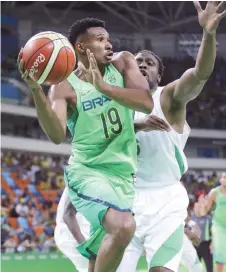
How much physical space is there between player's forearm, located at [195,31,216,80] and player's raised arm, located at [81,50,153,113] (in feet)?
1.35

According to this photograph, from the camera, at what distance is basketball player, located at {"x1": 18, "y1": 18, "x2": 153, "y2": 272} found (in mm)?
4273

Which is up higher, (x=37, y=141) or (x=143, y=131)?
(x=143, y=131)

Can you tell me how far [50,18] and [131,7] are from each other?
3.76 m

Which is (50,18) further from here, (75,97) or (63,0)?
(75,97)

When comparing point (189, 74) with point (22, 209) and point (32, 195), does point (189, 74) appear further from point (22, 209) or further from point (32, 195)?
point (32, 195)

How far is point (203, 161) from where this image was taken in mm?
29375

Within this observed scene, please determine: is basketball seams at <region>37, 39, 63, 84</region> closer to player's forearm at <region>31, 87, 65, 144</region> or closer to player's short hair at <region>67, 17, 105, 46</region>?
player's forearm at <region>31, 87, 65, 144</region>

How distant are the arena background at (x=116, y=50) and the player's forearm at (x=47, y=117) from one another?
1763 cm

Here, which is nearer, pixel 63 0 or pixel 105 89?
pixel 105 89

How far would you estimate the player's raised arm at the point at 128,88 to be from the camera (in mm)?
4281

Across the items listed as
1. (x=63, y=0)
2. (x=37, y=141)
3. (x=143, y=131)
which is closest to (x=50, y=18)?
(x=63, y=0)

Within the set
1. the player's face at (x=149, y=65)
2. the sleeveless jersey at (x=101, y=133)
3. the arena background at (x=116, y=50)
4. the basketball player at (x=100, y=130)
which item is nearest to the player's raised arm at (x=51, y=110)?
the basketball player at (x=100, y=130)

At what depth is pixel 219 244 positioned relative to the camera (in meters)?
9.19

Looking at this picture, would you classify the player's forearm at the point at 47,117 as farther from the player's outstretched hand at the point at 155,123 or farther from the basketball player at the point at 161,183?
the basketball player at the point at 161,183
